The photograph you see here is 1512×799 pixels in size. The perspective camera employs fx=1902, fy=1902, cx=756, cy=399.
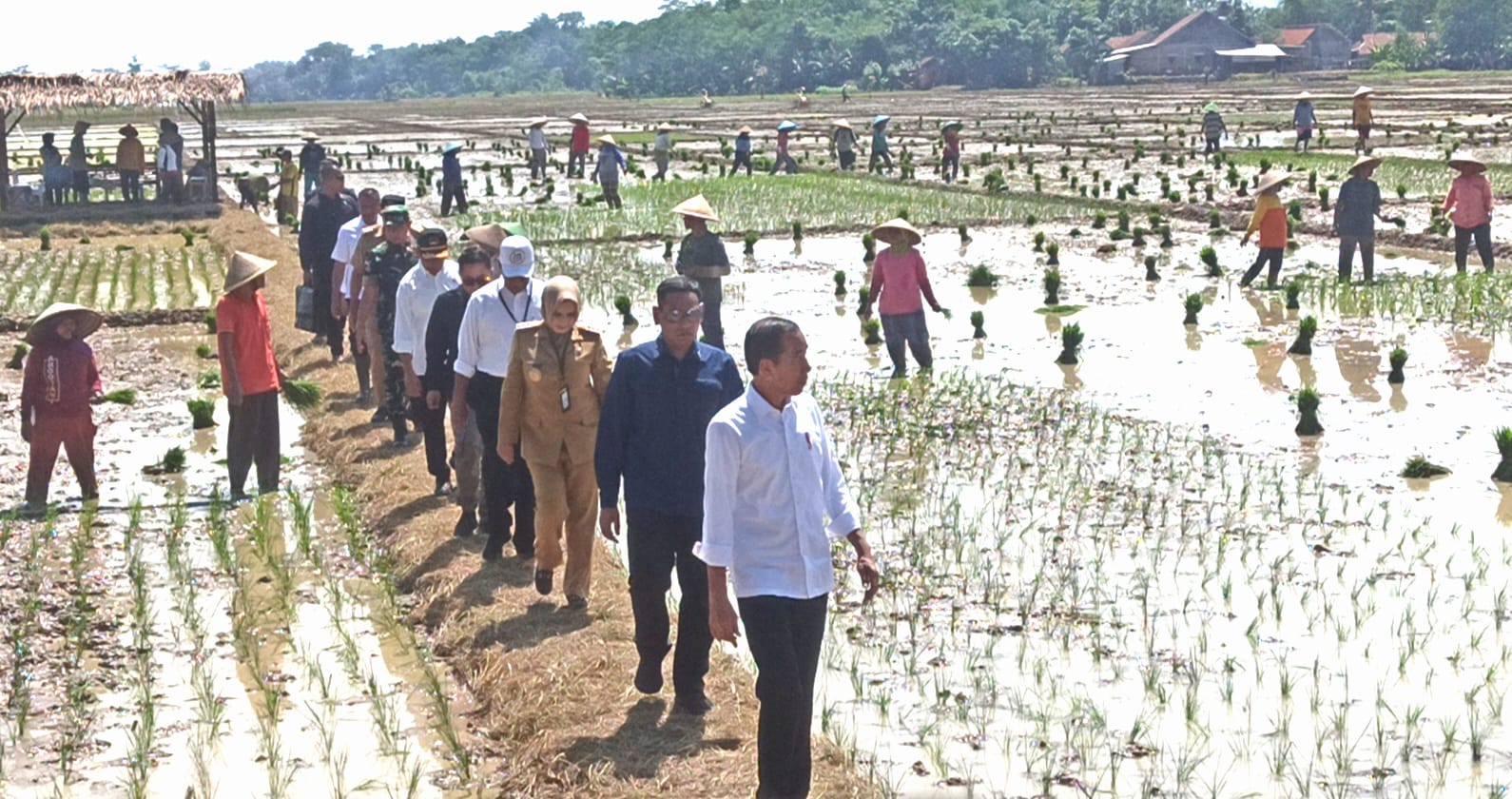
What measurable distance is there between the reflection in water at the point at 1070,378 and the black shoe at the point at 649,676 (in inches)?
281

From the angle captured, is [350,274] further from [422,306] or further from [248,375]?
[422,306]

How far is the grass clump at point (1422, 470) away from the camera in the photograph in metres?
9.94

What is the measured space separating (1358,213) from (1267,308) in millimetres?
1142

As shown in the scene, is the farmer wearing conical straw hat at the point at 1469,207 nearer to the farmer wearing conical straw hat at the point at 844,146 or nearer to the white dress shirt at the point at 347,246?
the white dress shirt at the point at 347,246

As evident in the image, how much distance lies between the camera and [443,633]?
291 inches

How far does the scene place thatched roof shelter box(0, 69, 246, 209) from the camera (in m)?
25.7

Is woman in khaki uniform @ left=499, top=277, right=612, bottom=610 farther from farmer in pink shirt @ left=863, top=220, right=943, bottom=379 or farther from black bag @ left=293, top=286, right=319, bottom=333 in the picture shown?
black bag @ left=293, top=286, right=319, bottom=333

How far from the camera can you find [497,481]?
8078mm

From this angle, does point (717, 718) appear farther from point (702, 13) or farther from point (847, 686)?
point (702, 13)

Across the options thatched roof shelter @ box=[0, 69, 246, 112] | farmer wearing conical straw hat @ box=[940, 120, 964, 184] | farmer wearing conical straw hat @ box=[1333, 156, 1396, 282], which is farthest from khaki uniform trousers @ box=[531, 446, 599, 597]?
farmer wearing conical straw hat @ box=[940, 120, 964, 184]

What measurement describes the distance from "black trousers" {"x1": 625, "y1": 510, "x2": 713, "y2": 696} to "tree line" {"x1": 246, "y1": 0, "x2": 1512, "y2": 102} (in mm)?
86066

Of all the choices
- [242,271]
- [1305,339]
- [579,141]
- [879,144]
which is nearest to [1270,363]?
[1305,339]

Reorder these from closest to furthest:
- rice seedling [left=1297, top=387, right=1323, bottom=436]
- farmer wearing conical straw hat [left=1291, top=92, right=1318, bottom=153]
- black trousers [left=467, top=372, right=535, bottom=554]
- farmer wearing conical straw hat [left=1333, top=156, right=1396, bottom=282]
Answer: black trousers [left=467, top=372, right=535, bottom=554] < rice seedling [left=1297, top=387, right=1323, bottom=436] < farmer wearing conical straw hat [left=1333, top=156, right=1396, bottom=282] < farmer wearing conical straw hat [left=1291, top=92, right=1318, bottom=153]

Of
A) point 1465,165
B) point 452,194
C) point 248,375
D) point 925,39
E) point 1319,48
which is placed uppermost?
point 925,39
